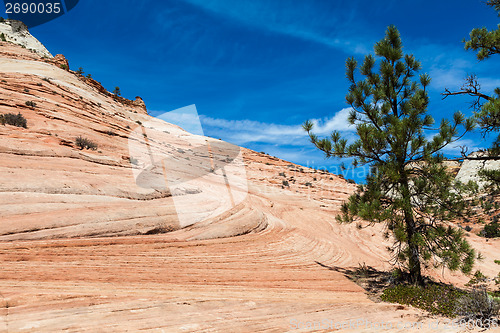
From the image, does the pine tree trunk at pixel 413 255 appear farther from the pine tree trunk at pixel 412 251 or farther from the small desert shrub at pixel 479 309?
the small desert shrub at pixel 479 309

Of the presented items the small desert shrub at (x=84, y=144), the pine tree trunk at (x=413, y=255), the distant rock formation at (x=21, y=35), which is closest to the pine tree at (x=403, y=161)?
the pine tree trunk at (x=413, y=255)

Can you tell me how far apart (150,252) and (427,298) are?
26.6 ft

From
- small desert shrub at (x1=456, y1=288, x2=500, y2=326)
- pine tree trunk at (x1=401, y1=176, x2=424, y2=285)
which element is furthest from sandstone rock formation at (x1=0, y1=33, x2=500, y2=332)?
pine tree trunk at (x1=401, y1=176, x2=424, y2=285)

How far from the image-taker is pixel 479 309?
23.7ft

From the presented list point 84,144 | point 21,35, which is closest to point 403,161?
point 84,144

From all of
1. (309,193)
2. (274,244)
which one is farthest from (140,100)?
(274,244)

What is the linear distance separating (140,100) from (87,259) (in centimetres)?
6172

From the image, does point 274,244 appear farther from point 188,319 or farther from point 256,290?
point 188,319

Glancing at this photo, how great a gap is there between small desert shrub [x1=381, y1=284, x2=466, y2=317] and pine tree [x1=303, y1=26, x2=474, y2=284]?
1143 millimetres

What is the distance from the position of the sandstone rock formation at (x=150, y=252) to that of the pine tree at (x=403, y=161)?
2.66 m

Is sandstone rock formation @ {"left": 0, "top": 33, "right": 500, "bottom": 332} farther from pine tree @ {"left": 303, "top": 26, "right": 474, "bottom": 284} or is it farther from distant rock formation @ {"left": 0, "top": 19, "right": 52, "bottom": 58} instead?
distant rock formation @ {"left": 0, "top": 19, "right": 52, "bottom": 58}

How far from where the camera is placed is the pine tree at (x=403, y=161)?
9.70 meters

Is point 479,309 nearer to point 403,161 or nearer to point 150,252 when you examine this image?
point 403,161

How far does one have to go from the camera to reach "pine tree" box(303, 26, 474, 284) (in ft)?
31.8
